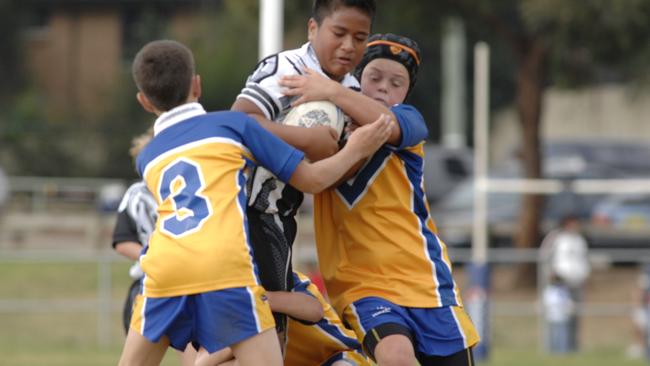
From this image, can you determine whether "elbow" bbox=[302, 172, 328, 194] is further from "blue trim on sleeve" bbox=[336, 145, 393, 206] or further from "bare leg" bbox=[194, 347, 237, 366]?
"bare leg" bbox=[194, 347, 237, 366]

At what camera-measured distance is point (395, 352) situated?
555cm

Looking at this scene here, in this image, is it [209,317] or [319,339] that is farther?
[319,339]

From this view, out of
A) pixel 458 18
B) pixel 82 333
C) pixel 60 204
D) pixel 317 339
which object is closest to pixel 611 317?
pixel 458 18

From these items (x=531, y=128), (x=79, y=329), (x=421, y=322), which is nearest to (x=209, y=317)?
(x=421, y=322)

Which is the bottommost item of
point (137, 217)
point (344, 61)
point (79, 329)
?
point (79, 329)

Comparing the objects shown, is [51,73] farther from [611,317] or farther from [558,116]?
[611,317]

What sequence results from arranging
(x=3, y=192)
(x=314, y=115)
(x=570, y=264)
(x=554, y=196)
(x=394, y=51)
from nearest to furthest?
(x=314, y=115)
(x=394, y=51)
(x=570, y=264)
(x=554, y=196)
(x=3, y=192)

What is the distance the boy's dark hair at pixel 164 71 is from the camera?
536cm

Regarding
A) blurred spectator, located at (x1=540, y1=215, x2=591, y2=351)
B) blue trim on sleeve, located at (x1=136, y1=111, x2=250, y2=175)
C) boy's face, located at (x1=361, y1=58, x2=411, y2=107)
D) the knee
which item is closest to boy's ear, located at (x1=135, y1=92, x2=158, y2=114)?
blue trim on sleeve, located at (x1=136, y1=111, x2=250, y2=175)

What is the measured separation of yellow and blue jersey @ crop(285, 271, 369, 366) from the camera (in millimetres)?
5930

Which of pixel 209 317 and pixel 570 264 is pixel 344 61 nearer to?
pixel 209 317

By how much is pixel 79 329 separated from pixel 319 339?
1412 cm

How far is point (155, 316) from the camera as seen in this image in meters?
5.30

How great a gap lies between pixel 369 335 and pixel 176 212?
3.22 ft
